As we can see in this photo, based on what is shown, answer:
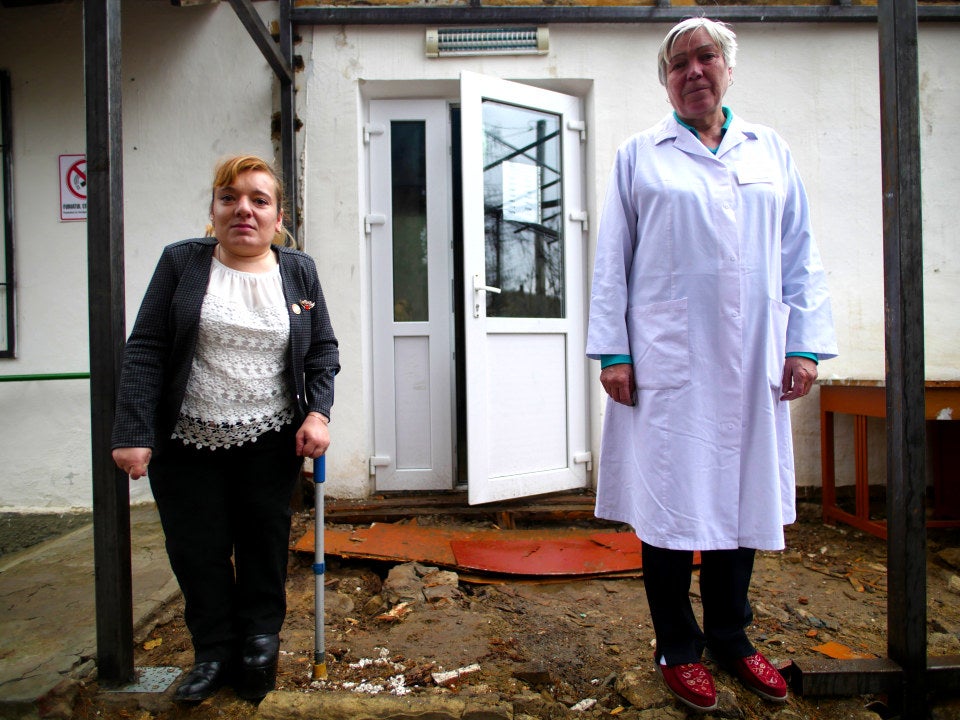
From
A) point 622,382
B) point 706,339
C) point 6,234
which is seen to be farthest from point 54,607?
point 706,339

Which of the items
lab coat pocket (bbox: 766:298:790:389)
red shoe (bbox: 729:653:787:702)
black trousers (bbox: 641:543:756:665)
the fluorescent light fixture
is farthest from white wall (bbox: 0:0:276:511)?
red shoe (bbox: 729:653:787:702)

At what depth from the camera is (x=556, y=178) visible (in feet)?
12.9

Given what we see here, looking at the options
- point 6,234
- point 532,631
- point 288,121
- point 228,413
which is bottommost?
point 532,631

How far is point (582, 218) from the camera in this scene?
12.9ft

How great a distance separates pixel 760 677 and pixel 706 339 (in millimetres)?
1025

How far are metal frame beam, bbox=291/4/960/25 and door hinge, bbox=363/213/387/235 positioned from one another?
1.13 meters

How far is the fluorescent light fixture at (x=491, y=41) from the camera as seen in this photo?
3.76 m

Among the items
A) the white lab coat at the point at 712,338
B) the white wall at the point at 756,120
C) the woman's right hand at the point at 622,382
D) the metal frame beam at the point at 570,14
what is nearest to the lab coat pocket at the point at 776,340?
the white lab coat at the point at 712,338

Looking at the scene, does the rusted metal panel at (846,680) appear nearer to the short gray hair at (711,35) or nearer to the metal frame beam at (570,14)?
the short gray hair at (711,35)

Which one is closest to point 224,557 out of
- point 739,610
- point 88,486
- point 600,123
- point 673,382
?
point 673,382

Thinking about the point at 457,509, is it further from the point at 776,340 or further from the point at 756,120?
the point at 756,120

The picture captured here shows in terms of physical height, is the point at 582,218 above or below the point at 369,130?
below

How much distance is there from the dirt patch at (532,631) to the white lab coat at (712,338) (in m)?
0.61

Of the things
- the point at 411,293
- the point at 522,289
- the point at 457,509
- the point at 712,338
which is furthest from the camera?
the point at 411,293
